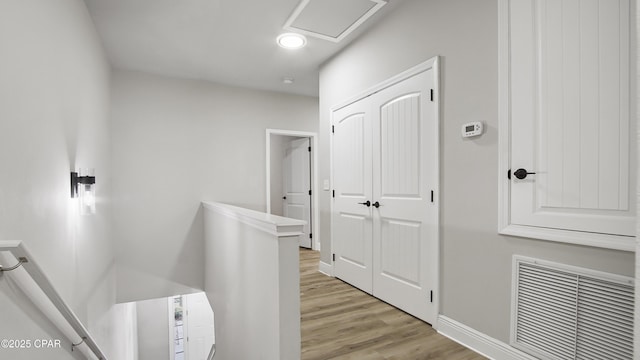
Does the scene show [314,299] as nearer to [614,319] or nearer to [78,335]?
[78,335]

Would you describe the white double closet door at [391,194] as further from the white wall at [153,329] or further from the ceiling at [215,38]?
the white wall at [153,329]

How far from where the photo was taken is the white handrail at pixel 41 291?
92cm

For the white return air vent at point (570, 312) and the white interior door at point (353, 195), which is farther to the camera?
the white interior door at point (353, 195)

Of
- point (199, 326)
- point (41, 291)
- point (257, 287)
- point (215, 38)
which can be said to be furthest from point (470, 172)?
point (199, 326)

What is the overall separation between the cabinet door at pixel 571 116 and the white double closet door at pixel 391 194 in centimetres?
62

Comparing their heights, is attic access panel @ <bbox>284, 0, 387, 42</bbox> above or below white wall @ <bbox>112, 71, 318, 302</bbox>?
above

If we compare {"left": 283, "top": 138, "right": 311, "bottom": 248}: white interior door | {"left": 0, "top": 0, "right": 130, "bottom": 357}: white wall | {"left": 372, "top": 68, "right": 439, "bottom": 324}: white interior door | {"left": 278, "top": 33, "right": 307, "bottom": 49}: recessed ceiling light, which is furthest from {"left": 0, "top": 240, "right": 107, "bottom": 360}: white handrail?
{"left": 283, "top": 138, "right": 311, "bottom": 248}: white interior door

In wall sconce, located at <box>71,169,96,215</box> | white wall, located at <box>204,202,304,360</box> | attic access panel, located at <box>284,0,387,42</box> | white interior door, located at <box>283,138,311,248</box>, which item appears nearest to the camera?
white wall, located at <box>204,202,304,360</box>

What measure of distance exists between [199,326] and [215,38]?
5758 millimetres

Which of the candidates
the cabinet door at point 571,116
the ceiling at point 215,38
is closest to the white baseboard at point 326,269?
the cabinet door at point 571,116

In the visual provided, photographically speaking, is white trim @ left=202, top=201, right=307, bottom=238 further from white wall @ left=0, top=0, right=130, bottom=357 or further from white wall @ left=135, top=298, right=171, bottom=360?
white wall @ left=135, top=298, right=171, bottom=360

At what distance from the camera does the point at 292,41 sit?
3.13 meters

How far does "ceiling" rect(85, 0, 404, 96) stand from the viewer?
257 centimetres

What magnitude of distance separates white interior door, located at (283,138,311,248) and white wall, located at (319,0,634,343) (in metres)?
3.24
